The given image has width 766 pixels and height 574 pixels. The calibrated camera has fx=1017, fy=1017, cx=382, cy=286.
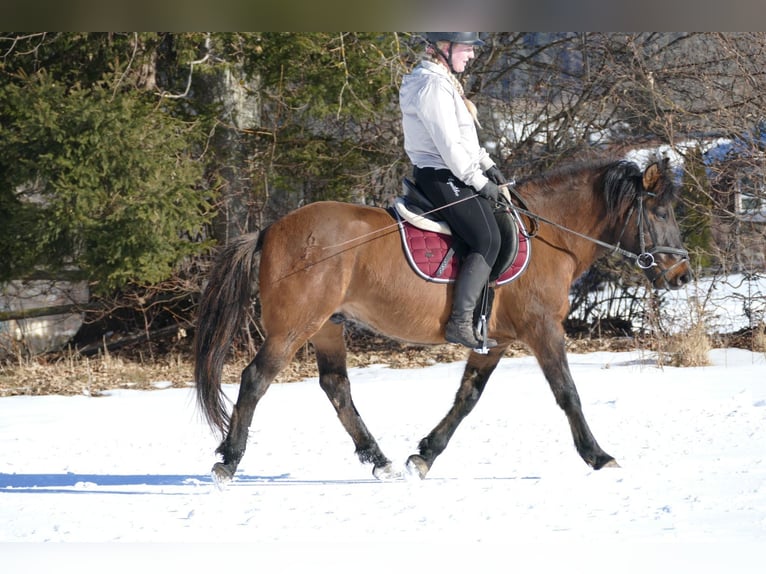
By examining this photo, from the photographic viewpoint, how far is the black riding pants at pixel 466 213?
5449mm

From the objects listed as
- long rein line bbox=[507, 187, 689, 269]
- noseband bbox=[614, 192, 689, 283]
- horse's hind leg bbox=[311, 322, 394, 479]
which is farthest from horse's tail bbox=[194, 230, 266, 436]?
noseband bbox=[614, 192, 689, 283]

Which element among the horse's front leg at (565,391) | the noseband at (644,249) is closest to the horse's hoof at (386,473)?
the horse's front leg at (565,391)

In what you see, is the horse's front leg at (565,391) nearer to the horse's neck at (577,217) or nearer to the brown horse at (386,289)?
the brown horse at (386,289)

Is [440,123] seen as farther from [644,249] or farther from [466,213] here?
[644,249]

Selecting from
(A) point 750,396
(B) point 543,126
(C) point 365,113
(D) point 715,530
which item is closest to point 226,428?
(D) point 715,530

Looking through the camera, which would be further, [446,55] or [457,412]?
[457,412]

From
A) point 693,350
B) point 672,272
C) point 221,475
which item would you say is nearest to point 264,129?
point 693,350

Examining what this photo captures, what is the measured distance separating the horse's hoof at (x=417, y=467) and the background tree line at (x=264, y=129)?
537 cm

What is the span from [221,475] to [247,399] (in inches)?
16.5

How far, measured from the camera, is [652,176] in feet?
19.2

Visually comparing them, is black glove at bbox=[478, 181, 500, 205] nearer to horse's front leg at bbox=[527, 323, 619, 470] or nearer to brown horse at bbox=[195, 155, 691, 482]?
brown horse at bbox=[195, 155, 691, 482]

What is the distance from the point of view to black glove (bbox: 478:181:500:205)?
5478 millimetres

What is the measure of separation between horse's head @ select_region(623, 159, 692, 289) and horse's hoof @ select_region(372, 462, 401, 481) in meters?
1.84

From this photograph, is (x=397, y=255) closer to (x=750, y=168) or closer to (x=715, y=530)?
(x=715, y=530)
